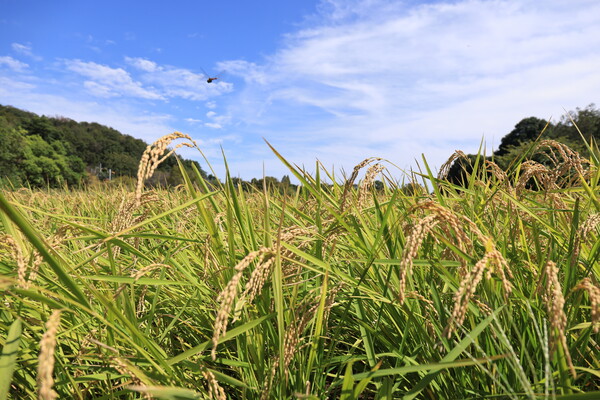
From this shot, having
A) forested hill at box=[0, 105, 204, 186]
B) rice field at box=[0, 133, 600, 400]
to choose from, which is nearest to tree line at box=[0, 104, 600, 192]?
forested hill at box=[0, 105, 204, 186]

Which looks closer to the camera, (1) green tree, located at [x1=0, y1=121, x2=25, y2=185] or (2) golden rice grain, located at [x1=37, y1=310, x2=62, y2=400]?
(2) golden rice grain, located at [x1=37, y1=310, x2=62, y2=400]

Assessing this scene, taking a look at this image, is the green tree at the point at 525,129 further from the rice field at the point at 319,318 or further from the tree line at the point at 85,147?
the rice field at the point at 319,318

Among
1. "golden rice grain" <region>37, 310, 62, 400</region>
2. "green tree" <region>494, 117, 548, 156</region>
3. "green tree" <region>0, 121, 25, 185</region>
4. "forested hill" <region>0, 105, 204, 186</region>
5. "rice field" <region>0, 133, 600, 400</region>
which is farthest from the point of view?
"forested hill" <region>0, 105, 204, 186</region>

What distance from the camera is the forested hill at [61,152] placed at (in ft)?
124

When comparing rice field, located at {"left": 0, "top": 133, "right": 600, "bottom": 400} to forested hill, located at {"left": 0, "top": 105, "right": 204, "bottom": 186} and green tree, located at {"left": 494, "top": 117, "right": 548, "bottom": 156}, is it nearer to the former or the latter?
forested hill, located at {"left": 0, "top": 105, "right": 204, "bottom": 186}

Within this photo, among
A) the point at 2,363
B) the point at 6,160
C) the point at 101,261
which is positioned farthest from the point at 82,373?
the point at 6,160

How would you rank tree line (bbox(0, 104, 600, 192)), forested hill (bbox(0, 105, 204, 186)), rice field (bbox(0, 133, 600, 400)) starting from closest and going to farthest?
rice field (bbox(0, 133, 600, 400)) → tree line (bbox(0, 104, 600, 192)) → forested hill (bbox(0, 105, 204, 186))

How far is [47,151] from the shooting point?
155ft

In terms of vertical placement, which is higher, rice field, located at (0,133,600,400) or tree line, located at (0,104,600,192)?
tree line, located at (0,104,600,192)

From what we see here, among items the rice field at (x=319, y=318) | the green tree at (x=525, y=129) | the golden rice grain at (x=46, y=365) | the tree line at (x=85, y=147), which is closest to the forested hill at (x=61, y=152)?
the tree line at (x=85, y=147)

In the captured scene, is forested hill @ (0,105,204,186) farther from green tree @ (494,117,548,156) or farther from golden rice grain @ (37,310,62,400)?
green tree @ (494,117,548,156)

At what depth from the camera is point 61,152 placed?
5153 cm

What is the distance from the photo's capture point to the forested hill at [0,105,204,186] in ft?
124

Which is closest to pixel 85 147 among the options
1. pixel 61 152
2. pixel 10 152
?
pixel 61 152
